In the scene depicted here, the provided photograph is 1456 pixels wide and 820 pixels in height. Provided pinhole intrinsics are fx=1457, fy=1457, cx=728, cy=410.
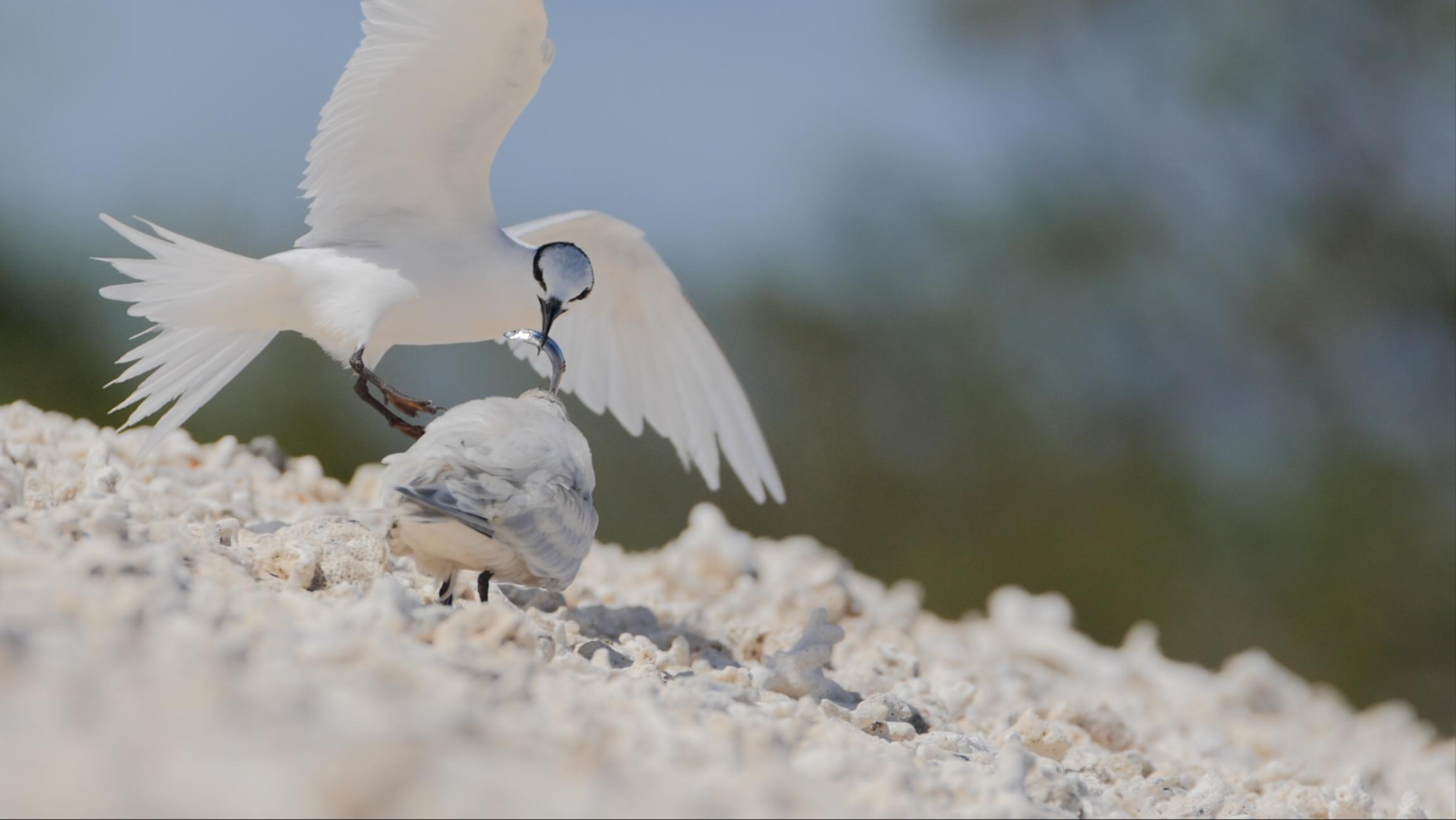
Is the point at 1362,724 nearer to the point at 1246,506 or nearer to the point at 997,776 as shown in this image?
the point at 997,776

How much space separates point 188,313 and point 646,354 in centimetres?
158

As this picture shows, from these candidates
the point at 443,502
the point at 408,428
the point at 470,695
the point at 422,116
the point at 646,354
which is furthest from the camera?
the point at 646,354

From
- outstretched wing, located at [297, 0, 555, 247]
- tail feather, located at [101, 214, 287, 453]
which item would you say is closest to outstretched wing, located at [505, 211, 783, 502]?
outstretched wing, located at [297, 0, 555, 247]

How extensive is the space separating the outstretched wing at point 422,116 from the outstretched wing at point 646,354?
1.20 feet

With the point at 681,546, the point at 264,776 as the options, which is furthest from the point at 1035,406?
the point at 264,776

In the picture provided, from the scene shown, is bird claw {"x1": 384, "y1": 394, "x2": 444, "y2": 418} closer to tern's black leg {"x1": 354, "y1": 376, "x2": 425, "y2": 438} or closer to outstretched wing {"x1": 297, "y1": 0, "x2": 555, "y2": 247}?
tern's black leg {"x1": 354, "y1": 376, "x2": 425, "y2": 438}

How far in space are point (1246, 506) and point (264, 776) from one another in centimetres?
1380

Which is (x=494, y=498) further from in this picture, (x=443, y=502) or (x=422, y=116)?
(x=422, y=116)

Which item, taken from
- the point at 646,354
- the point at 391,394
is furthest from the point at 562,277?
the point at 646,354

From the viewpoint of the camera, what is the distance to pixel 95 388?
41.5ft

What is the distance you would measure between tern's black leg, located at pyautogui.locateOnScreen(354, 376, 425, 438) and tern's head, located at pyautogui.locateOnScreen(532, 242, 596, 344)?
0.48 meters

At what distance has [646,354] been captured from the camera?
16.9 ft

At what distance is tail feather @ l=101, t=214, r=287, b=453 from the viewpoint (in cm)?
413

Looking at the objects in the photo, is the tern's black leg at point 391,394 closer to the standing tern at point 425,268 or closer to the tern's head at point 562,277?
the standing tern at point 425,268
